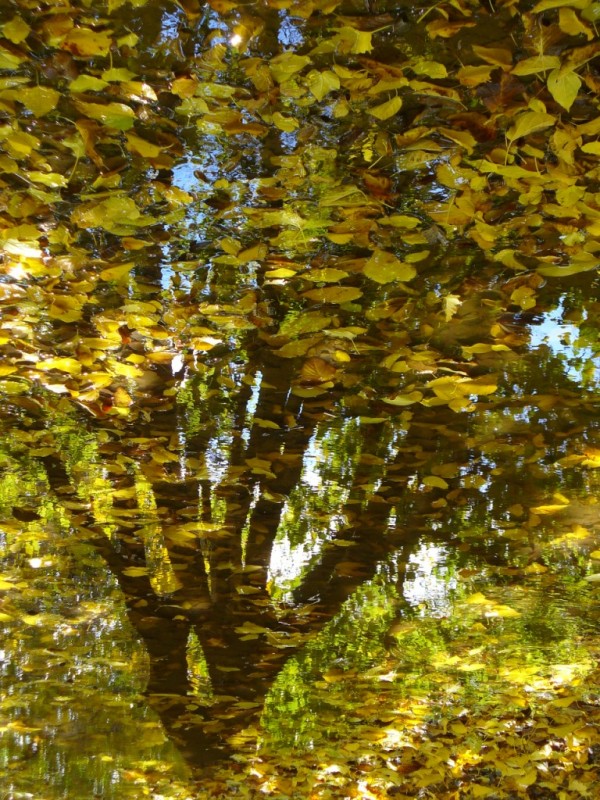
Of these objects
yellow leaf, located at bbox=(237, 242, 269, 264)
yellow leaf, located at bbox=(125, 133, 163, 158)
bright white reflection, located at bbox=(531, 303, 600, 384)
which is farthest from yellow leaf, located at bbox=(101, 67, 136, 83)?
bright white reflection, located at bbox=(531, 303, 600, 384)

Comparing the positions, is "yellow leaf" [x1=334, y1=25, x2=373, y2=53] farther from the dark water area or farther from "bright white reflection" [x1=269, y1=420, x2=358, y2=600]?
"bright white reflection" [x1=269, y1=420, x2=358, y2=600]

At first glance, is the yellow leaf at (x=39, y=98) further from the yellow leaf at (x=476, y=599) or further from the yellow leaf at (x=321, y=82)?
the yellow leaf at (x=476, y=599)

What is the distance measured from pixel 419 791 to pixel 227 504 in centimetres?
A: 379

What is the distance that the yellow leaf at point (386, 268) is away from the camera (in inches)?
62.8

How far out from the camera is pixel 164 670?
340 cm

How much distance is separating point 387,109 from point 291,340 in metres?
0.70

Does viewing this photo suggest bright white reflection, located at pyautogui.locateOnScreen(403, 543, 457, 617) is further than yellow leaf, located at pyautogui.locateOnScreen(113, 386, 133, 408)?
Yes

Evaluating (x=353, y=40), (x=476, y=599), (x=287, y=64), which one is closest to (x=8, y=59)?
(x=287, y=64)

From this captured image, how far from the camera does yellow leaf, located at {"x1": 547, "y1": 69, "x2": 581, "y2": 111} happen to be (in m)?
1.15

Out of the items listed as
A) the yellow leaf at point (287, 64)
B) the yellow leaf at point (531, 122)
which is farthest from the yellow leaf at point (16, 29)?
the yellow leaf at point (531, 122)

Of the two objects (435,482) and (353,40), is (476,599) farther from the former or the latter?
(353,40)

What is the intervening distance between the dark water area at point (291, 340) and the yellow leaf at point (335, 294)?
0.01m

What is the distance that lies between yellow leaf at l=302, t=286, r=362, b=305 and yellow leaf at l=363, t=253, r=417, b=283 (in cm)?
7

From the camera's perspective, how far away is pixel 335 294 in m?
1.70
